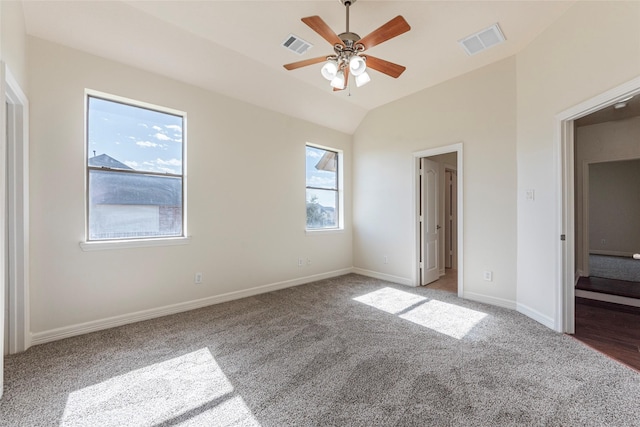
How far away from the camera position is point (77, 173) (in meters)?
2.70

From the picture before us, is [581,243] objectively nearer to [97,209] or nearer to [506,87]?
[506,87]

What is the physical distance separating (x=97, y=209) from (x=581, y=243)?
712 centimetres

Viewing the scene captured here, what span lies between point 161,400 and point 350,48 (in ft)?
9.81

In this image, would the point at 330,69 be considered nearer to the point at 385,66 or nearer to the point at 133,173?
the point at 385,66

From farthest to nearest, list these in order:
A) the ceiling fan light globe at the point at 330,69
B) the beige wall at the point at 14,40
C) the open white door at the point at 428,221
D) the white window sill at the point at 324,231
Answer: the white window sill at the point at 324,231, the open white door at the point at 428,221, the ceiling fan light globe at the point at 330,69, the beige wall at the point at 14,40

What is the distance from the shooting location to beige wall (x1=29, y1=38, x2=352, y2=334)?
2.55 metres

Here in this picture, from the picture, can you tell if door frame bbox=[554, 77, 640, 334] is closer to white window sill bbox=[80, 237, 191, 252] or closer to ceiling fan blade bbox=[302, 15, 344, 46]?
ceiling fan blade bbox=[302, 15, 344, 46]

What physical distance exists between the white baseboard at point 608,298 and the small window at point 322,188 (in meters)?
3.77

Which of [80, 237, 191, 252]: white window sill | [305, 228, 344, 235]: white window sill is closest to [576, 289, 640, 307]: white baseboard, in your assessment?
[305, 228, 344, 235]: white window sill

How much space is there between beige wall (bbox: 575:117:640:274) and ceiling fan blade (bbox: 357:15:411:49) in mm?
4534

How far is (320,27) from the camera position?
6.79ft

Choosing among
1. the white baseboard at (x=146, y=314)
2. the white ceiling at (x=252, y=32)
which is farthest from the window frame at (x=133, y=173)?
the white baseboard at (x=146, y=314)

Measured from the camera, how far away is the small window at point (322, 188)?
15.9 ft

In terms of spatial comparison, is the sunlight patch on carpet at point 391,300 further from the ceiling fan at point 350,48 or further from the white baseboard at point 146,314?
the ceiling fan at point 350,48
